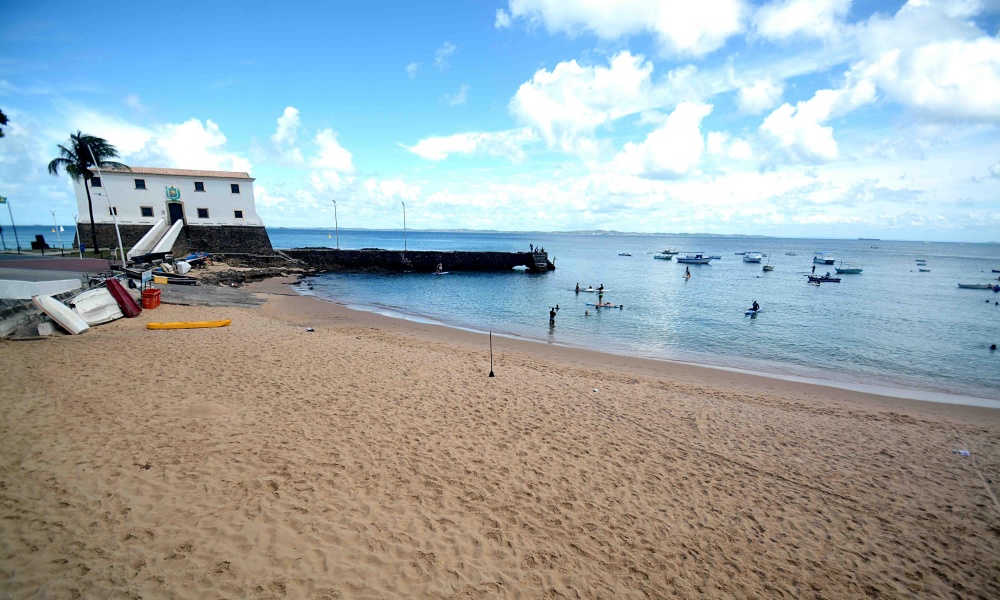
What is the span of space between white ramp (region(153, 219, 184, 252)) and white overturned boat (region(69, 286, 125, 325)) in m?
21.8

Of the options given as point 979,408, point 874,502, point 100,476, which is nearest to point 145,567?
point 100,476

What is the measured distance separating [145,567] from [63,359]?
10.2 m

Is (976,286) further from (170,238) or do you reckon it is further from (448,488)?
(170,238)

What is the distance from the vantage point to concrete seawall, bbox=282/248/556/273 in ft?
179

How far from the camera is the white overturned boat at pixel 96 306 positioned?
48.5 feet

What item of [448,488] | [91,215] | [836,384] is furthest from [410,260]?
[448,488]

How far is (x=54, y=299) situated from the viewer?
45.4ft

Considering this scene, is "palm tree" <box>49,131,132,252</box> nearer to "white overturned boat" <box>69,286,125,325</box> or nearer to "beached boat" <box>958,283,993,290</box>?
"white overturned boat" <box>69,286,125,325</box>

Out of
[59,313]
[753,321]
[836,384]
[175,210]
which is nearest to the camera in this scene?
[59,313]

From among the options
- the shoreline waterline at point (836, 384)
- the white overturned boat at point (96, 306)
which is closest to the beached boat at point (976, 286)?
the shoreline waterline at point (836, 384)

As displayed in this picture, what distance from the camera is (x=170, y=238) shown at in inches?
1421

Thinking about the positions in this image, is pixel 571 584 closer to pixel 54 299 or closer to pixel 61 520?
pixel 61 520

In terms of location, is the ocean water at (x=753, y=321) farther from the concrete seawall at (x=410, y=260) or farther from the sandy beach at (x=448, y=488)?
the sandy beach at (x=448, y=488)

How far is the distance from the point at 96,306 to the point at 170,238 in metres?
25.6
